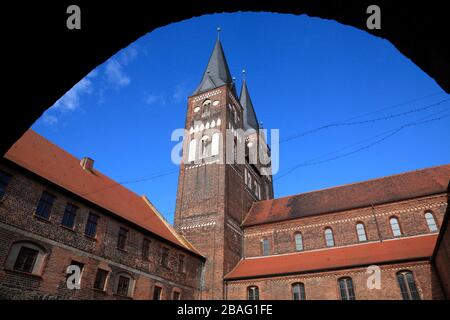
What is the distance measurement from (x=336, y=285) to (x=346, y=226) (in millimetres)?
5563

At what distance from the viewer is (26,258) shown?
42.8 ft

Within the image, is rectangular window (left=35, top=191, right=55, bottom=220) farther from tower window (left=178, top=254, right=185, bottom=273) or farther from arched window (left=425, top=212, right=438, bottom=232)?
arched window (left=425, top=212, right=438, bottom=232)

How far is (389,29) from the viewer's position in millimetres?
2426

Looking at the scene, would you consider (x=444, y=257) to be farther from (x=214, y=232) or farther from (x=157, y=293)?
(x=157, y=293)

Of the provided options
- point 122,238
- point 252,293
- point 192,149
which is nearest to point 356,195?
point 252,293

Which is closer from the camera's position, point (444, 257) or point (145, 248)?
point (444, 257)

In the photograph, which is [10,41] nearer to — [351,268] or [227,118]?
[351,268]

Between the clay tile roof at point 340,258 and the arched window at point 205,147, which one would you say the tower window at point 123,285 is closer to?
the clay tile roof at point 340,258

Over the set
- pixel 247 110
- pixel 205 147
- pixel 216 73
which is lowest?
pixel 205 147

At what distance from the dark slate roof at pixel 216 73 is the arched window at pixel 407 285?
24.4 m

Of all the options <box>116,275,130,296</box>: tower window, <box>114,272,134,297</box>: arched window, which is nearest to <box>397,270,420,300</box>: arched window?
<box>114,272,134,297</box>: arched window

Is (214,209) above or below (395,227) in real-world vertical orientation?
above
